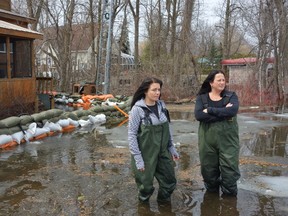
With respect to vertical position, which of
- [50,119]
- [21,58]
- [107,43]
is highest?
[107,43]

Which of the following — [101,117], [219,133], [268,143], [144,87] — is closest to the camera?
[144,87]

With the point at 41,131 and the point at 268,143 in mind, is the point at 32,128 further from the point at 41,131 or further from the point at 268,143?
the point at 268,143

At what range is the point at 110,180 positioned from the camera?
5.38 metres

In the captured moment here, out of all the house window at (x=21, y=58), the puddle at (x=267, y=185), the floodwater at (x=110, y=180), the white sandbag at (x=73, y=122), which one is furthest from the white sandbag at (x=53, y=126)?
the puddle at (x=267, y=185)

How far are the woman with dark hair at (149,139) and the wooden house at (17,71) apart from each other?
253 inches

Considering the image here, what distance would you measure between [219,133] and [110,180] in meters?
1.91

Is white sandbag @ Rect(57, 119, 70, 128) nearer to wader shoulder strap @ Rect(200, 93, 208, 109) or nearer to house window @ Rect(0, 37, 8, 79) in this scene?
house window @ Rect(0, 37, 8, 79)

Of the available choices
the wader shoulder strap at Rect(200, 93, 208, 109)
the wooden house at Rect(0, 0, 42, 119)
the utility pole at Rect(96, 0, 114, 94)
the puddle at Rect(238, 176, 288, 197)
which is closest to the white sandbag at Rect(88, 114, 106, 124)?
the wooden house at Rect(0, 0, 42, 119)

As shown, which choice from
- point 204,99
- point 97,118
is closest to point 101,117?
point 97,118

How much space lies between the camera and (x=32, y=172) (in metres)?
5.84

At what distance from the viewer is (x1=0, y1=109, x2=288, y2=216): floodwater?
4.30 meters

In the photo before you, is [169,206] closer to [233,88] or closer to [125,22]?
[233,88]

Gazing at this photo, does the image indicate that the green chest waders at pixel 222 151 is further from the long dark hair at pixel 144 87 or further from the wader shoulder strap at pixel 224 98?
the long dark hair at pixel 144 87

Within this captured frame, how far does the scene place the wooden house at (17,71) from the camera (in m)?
10.3
